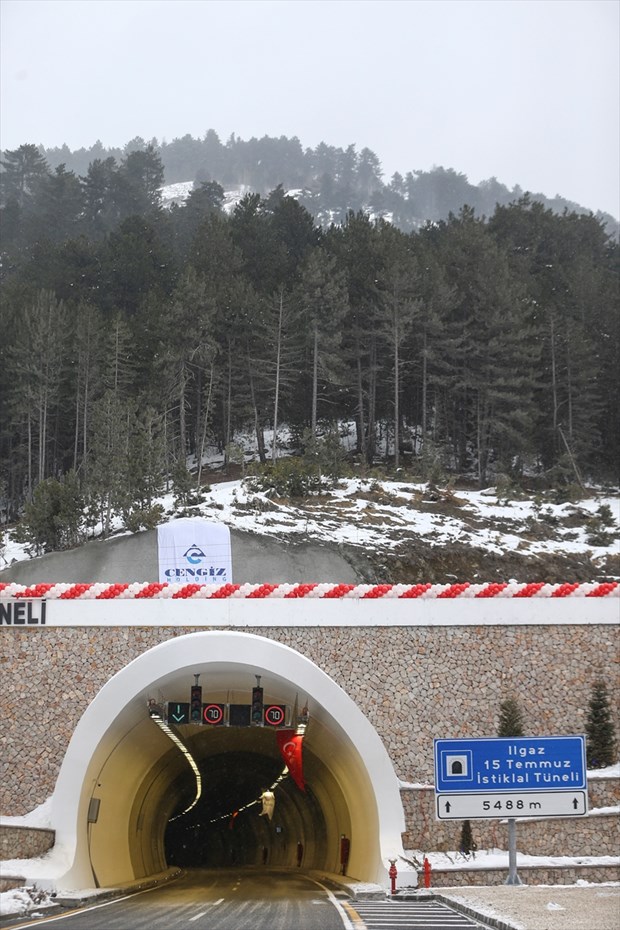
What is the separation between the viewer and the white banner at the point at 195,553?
3694cm

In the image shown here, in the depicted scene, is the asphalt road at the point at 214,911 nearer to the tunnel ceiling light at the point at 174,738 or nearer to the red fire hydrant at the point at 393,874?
the red fire hydrant at the point at 393,874

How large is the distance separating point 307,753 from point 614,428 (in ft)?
137

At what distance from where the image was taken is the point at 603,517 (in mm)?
51875

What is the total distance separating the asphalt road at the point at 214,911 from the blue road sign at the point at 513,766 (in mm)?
3019

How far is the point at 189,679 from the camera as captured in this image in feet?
86.6

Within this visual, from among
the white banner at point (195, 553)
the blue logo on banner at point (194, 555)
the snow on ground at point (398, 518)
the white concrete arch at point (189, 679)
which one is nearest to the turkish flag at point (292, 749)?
the white concrete arch at point (189, 679)

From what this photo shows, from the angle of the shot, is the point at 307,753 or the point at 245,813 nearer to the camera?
the point at 307,753

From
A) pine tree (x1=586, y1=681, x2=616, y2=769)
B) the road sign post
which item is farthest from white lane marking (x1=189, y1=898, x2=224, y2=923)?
pine tree (x1=586, y1=681, x2=616, y2=769)

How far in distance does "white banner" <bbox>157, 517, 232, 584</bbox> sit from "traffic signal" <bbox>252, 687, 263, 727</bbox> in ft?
35.3

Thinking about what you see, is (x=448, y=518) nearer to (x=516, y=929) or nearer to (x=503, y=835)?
(x=503, y=835)

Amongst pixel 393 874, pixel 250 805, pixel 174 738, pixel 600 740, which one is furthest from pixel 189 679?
Answer: pixel 250 805

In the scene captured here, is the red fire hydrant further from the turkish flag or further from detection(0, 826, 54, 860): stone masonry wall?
detection(0, 826, 54, 860): stone masonry wall

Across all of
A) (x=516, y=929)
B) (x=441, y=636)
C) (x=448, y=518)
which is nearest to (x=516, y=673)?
(x=441, y=636)

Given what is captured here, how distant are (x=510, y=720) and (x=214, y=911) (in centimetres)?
868
